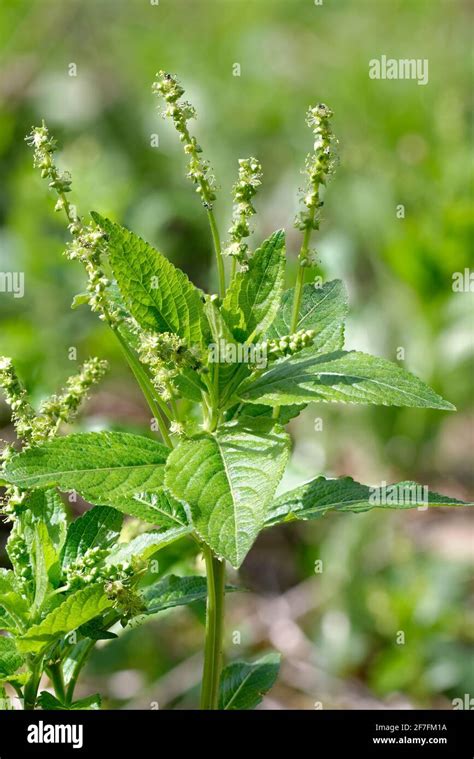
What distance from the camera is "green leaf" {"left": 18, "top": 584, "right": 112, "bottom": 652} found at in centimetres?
122

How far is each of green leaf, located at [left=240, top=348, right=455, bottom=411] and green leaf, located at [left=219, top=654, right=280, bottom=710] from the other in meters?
0.57

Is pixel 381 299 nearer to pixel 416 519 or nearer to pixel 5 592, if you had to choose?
pixel 416 519

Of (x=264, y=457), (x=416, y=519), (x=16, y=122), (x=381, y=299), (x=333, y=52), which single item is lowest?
(x=264, y=457)

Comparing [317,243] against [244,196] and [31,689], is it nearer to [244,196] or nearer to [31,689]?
[244,196]

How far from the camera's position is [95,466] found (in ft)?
4.18

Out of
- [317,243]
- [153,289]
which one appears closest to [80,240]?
[153,289]

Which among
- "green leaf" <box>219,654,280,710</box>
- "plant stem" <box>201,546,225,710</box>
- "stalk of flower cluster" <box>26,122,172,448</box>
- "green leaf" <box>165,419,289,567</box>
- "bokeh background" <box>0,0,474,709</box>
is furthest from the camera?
"bokeh background" <box>0,0,474,709</box>

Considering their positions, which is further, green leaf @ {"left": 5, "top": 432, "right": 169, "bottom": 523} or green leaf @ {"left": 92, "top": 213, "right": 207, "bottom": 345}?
green leaf @ {"left": 92, "top": 213, "right": 207, "bottom": 345}

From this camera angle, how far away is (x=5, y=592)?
1.37 meters

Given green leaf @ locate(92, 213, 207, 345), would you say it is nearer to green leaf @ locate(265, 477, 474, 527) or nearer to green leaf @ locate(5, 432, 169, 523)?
green leaf @ locate(5, 432, 169, 523)
